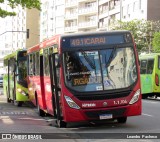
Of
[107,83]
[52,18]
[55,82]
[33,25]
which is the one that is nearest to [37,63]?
[55,82]

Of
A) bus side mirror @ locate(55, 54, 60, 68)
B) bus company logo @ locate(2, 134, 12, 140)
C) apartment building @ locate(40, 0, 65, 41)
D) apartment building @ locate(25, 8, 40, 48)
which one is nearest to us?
bus company logo @ locate(2, 134, 12, 140)

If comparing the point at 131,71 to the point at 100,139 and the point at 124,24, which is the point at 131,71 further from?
the point at 124,24

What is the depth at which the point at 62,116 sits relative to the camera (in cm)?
1509

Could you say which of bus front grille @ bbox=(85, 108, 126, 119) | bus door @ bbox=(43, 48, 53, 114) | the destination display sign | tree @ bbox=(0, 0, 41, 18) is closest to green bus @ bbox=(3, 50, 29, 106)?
tree @ bbox=(0, 0, 41, 18)

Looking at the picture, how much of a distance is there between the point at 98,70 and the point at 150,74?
18.1 m

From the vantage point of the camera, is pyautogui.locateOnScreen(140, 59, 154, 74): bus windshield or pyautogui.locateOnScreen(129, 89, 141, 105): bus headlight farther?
pyautogui.locateOnScreen(140, 59, 154, 74): bus windshield

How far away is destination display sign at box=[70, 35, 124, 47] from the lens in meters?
14.9

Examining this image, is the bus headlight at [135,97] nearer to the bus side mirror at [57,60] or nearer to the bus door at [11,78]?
the bus side mirror at [57,60]

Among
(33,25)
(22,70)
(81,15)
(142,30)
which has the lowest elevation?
(22,70)

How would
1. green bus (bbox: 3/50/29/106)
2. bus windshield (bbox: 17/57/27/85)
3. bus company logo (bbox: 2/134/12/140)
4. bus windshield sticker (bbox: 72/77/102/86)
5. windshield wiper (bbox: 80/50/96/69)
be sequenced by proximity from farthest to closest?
1. green bus (bbox: 3/50/29/106)
2. bus windshield (bbox: 17/57/27/85)
3. windshield wiper (bbox: 80/50/96/69)
4. bus windshield sticker (bbox: 72/77/102/86)
5. bus company logo (bbox: 2/134/12/140)

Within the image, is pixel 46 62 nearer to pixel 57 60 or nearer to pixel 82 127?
pixel 57 60

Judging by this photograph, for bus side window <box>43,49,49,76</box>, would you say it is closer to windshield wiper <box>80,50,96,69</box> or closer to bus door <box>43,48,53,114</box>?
bus door <box>43,48,53,114</box>

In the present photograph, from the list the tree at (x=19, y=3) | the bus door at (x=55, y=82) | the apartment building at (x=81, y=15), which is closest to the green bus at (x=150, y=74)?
the tree at (x=19, y=3)

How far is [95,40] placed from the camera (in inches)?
591
